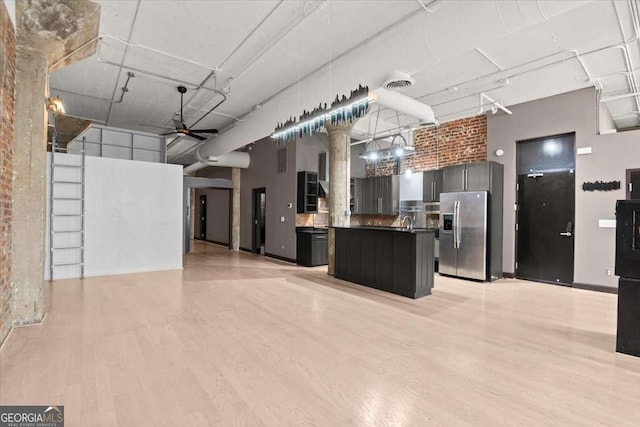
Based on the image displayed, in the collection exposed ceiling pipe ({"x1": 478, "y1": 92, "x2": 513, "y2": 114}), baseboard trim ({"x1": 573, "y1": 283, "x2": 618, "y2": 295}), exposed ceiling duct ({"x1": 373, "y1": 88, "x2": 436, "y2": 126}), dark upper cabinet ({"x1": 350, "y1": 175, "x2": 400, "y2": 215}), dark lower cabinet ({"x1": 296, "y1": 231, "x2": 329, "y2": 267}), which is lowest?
baseboard trim ({"x1": 573, "y1": 283, "x2": 618, "y2": 295})

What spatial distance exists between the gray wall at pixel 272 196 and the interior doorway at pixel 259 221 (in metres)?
0.21

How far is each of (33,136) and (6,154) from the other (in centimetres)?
62

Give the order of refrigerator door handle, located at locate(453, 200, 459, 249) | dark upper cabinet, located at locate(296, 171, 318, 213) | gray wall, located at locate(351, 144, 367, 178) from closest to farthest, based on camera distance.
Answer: refrigerator door handle, located at locate(453, 200, 459, 249)
dark upper cabinet, located at locate(296, 171, 318, 213)
gray wall, located at locate(351, 144, 367, 178)

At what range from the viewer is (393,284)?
5.71 m

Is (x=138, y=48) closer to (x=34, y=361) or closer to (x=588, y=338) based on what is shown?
(x=34, y=361)

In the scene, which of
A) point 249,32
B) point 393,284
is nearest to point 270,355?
point 393,284

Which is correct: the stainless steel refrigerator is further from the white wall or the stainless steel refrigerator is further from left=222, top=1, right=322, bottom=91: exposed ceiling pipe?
the white wall

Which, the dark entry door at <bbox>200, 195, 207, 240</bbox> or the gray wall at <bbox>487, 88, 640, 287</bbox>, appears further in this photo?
the dark entry door at <bbox>200, 195, 207, 240</bbox>

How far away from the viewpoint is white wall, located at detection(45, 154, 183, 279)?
6883 mm

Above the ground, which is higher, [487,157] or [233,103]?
[233,103]

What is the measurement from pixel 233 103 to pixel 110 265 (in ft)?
15.3

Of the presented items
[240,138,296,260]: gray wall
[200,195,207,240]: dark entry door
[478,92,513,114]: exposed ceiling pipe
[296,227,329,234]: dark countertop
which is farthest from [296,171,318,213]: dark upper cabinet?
[200,195,207,240]: dark entry door

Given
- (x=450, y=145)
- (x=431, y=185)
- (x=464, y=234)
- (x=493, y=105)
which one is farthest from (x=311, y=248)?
(x=493, y=105)

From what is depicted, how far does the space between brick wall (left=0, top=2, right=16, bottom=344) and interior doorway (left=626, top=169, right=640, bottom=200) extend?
29.4 feet
